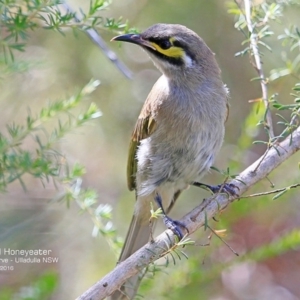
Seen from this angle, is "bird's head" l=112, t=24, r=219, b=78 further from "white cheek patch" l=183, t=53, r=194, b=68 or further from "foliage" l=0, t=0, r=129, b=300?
"foliage" l=0, t=0, r=129, b=300

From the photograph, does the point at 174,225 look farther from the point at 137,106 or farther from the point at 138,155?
the point at 137,106

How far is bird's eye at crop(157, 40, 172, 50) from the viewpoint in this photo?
304 cm

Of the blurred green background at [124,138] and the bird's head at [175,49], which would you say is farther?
the blurred green background at [124,138]

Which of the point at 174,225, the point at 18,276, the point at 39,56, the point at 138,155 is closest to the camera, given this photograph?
the point at 174,225

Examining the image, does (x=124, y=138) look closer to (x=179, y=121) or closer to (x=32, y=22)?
(x=179, y=121)

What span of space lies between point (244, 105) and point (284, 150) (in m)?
2.19

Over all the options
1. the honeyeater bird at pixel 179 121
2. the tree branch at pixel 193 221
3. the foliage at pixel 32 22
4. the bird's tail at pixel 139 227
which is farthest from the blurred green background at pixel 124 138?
the foliage at pixel 32 22

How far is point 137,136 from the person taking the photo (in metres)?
3.50

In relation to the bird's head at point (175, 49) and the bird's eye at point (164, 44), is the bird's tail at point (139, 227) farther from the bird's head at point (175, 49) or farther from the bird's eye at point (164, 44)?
the bird's eye at point (164, 44)

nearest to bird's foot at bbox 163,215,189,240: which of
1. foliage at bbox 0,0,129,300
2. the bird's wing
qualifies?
foliage at bbox 0,0,129,300

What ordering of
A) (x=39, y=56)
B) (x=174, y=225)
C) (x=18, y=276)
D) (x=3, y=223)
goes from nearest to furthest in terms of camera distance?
1. (x=3, y=223)
2. (x=174, y=225)
3. (x=18, y=276)
4. (x=39, y=56)

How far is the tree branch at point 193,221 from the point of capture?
211 centimetres

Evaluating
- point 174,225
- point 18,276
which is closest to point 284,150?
point 174,225

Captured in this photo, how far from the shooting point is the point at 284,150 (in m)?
2.50
